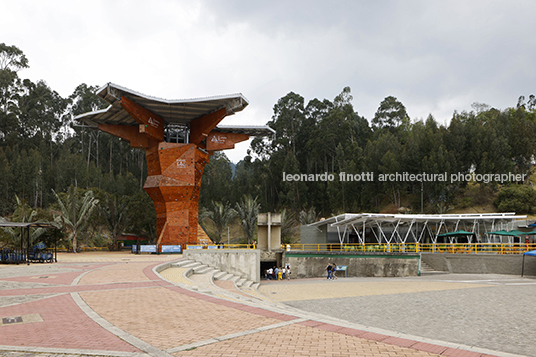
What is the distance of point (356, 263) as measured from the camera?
2970 centimetres

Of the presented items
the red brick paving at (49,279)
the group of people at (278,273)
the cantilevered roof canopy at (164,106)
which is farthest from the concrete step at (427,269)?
the red brick paving at (49,279)

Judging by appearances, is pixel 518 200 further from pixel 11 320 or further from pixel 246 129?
pixel 11 320

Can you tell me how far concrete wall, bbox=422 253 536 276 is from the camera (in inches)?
973

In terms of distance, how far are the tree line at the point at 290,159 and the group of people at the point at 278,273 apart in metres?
17.1

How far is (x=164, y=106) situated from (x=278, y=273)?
17.3 metres

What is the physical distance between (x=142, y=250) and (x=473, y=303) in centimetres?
2853

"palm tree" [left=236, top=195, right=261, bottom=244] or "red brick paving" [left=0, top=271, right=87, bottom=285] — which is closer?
"red brick paving" [left=0, top=271, right=87, bottom=285]

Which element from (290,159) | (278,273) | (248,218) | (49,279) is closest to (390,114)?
(290,159)

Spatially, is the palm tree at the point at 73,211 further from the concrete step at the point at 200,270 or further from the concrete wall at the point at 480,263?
the concrete wall at the point at 480,263

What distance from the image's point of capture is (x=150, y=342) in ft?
22.2

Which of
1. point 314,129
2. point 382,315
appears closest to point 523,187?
point 314,129

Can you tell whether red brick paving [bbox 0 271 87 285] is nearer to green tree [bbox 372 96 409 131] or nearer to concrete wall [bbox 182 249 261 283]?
concrete wall [bbox 182 249 261 283]

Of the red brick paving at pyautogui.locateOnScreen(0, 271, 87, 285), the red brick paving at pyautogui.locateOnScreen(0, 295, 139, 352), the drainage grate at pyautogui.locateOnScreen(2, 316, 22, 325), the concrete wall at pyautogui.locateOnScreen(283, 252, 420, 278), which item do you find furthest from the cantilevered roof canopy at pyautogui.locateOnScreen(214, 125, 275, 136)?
the drainage grate at pyautogui.locateOnScreen(2, 316, 22, 325)

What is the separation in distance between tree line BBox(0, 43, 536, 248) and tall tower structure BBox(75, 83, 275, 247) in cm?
813
